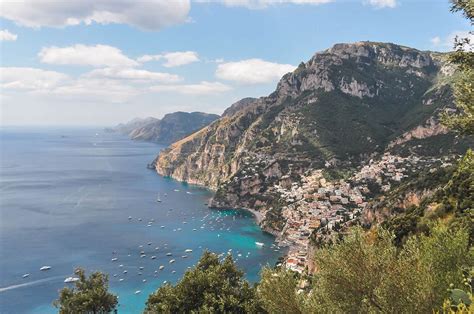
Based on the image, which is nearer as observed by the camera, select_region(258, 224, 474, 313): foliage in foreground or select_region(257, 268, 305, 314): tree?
select_region(258, 224, 474, 313): foliage in foreground

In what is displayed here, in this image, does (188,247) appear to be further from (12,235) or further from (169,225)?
(12,235)

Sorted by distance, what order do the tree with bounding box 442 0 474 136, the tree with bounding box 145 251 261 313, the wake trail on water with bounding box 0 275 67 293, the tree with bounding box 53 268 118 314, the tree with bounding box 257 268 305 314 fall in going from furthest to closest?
the wake trail on water with bounding box 0 275 67 293 < the tree with bounding box 53 268 118 314 < the tree with bounding box 145 251 261 313 < the tree with bounding box 257 268 305 314 < the tree with bounding box 442 0 474 136

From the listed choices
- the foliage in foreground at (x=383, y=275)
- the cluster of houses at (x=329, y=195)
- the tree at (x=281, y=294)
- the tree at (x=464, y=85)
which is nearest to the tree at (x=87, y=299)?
the tree at (x=281, y=294)

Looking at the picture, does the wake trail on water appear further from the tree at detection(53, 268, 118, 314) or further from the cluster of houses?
the cluster of houses

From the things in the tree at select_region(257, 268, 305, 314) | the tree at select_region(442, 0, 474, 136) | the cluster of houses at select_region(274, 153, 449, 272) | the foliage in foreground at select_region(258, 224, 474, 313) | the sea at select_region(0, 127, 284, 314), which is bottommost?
the sea at select_region(0, 127, 284, 314)

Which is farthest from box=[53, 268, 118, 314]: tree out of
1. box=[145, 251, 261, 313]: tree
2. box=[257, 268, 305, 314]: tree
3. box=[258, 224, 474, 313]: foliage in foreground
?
box=[258, 224, 474, 313]: foliage in foreground

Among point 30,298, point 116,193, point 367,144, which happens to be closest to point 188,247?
point 30,298
